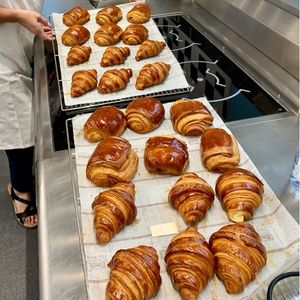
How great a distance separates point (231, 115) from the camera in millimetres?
1079

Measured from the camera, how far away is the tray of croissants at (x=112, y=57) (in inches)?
47.6

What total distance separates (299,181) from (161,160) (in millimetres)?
293

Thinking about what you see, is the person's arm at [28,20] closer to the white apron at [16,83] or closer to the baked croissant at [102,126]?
the white apron at [16,83]

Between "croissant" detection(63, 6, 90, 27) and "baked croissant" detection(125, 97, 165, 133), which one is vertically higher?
"croissant" detection(63, 6, 90, 27)

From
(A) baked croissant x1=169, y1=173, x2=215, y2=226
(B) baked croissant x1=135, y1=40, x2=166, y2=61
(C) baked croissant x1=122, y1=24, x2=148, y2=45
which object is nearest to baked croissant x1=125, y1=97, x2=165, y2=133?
(A) baked croissant x1=169, y1=173, x2=215, y2=226

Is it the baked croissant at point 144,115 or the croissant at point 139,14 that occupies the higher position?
the croissant at point 139,14

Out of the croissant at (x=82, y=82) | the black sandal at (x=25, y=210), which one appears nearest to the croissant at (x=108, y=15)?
the croissant at (x=82, y=82)

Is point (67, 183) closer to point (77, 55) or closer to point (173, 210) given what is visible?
point (173, 210)

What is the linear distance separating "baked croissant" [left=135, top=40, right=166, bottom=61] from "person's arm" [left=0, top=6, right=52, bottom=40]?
0.33 metres

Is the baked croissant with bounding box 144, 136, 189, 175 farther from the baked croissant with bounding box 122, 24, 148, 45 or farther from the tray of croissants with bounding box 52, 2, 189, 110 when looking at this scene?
the baked croissant with bounding box 122, 24, 148, 45

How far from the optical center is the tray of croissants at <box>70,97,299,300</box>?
64 centimetres

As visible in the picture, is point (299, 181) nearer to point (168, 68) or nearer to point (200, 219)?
point (200, 219)

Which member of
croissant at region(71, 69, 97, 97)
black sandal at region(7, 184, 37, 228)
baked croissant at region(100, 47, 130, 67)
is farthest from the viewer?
black sandal at region(7, 184, 37, 228)

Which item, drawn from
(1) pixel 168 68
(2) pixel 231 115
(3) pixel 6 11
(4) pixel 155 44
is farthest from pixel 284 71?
(3) pixel 6 11
